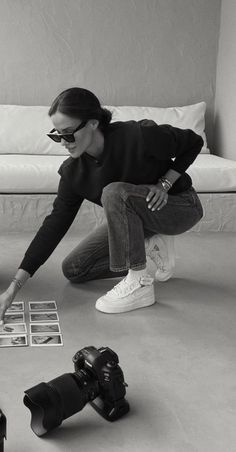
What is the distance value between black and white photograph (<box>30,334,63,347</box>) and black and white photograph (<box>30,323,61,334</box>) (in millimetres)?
35

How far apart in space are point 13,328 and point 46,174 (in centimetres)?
137

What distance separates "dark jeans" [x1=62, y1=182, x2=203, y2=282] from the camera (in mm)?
2266

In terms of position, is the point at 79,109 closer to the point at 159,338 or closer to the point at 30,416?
the point at 159,338

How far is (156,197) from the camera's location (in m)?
2.31

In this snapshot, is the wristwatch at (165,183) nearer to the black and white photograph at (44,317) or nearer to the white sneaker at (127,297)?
the white sneaker at (127,297)

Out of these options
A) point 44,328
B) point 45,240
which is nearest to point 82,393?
point 44,328

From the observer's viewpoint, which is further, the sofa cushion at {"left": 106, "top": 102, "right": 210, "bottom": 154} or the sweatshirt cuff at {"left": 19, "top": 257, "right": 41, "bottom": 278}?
the sofa cushion at {"left": 106, "top": 102, "right": 210, "bottom": 154}

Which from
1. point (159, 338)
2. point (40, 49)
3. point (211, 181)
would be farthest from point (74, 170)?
point (40, 49)

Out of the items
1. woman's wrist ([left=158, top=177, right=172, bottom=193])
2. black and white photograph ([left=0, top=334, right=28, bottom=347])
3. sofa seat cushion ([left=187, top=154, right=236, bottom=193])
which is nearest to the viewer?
black and white photograph ([left=0, top=334, right=28, bottom=347])

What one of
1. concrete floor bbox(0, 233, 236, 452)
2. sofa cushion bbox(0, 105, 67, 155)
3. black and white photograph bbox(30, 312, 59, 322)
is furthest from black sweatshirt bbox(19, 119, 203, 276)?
sofa cushion bbox(0, 105, 67, 155)

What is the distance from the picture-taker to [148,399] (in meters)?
1.73

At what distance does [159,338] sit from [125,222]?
454 mm

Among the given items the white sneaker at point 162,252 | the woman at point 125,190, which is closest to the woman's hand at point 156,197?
the woman at point 125,190

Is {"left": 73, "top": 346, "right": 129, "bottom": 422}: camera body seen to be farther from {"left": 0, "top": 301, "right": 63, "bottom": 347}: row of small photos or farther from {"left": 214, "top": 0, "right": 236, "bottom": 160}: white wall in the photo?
{"left": 214, "top": 0, "right": 236, "bottom": 160}: white wall
